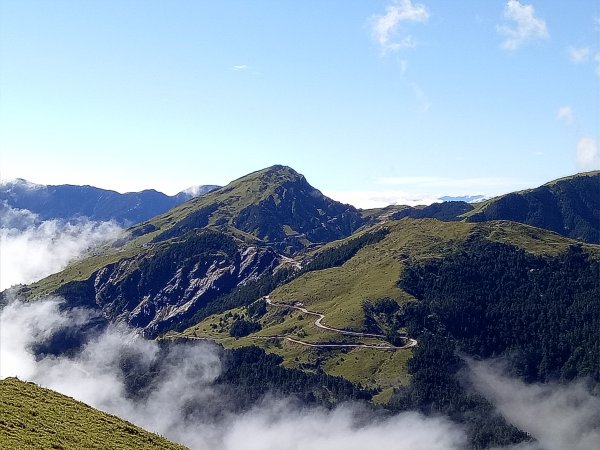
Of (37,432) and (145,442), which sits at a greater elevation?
(37,432)

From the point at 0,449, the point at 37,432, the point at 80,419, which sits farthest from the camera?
the point at 80,419

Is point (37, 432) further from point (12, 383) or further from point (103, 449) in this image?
point (12, 383)

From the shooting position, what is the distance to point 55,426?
71062 mm

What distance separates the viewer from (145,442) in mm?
77688

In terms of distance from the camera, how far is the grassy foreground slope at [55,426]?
6450 centimetres

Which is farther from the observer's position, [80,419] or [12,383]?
[12,383]

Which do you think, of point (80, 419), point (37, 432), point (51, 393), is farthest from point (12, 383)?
point (37, 432)

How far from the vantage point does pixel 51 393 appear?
280 ft

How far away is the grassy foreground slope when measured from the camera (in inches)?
2539

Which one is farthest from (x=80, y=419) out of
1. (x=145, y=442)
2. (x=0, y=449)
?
(x=0, y=449)

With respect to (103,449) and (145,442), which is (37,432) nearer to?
(103,449)

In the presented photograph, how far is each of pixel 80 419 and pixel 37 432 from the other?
33.3 ft

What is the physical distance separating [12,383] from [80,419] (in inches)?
490

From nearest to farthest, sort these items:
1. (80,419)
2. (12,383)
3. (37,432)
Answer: (37,432) → (80,419) → (12,383)
